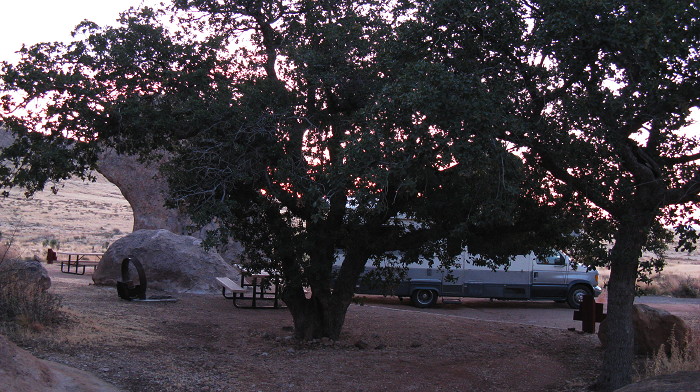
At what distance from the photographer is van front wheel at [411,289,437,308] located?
20.0 m

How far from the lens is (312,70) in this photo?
34.2 ft

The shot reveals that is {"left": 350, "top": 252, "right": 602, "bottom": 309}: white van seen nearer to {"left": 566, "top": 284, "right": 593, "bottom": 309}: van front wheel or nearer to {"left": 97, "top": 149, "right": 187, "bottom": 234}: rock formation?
{"left": 566, "top": 284, "right": 593, "bottom": 309}: van front wheel

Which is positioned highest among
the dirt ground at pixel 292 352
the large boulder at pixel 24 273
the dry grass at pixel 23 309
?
the large boulder at pixel 24 273

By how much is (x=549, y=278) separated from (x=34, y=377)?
A: 16006 millimetres

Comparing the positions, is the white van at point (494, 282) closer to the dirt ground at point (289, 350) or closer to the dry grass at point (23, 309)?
the dirt ground at point (289, 350)

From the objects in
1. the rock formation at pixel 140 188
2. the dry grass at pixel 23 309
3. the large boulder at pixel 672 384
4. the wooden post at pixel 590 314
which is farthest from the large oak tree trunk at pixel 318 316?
the rock formation at pixel 140 188

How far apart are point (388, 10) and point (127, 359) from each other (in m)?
6.99

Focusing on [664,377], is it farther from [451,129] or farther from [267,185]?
[267,185]

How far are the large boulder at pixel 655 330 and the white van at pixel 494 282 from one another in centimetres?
767

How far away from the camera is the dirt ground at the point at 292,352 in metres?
9.27

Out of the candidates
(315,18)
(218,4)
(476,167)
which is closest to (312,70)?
(315,18)

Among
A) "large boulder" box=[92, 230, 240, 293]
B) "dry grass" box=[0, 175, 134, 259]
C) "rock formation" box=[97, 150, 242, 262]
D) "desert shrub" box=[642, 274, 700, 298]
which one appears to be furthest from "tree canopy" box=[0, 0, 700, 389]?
"dry grass" box=[0, 175, 134, 259]

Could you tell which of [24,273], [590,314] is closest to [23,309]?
[24,273]

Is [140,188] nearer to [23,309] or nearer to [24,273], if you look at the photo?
[24,273]
